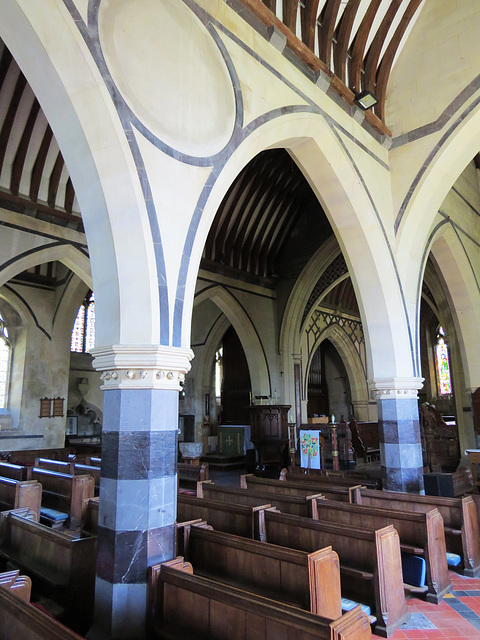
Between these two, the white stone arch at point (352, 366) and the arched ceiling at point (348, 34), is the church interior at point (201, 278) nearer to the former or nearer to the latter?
the arched ceiling at point (348, 34)

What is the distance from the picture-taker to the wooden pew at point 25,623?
1626 millimetres

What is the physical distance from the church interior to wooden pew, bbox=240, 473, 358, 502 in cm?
2

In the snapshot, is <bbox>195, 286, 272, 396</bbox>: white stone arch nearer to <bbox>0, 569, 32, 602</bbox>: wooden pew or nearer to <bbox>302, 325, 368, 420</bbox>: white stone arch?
<bbox>302, 325, 368, 420</bbox>: white stone arch

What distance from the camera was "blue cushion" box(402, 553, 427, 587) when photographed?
324 centimetres

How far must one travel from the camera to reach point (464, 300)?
28.7 ft

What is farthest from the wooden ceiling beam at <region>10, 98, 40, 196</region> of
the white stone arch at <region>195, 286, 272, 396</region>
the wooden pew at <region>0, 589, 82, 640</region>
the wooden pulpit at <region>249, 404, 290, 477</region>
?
the wooden pew at <region>0, 589, 82, 640</region>

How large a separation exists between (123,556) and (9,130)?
613 centimetres

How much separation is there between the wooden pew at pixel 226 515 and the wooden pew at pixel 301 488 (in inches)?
39.1

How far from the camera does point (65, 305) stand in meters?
10.0

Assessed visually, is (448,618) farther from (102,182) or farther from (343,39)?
(343,39)

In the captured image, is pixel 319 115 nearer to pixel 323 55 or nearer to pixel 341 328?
pixel 323 55

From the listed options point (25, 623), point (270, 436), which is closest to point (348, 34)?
point (25, 623)

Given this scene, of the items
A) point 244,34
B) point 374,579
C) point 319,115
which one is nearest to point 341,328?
point 319,115

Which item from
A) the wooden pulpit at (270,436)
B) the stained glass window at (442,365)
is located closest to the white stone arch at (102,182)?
the wooden pulpit at (270,436)
